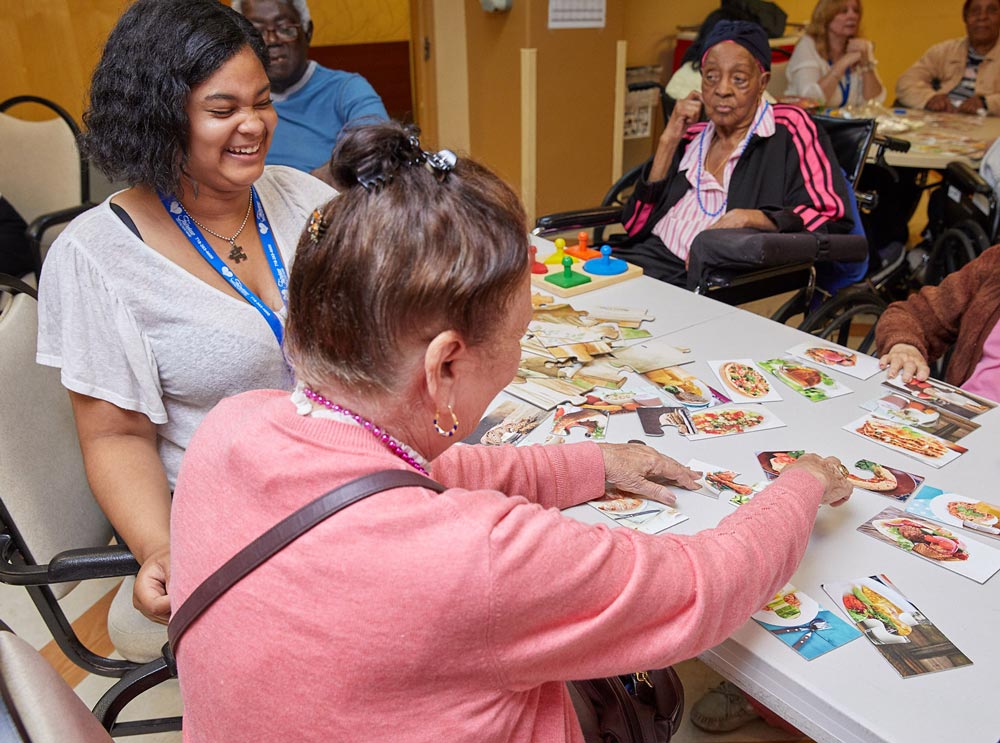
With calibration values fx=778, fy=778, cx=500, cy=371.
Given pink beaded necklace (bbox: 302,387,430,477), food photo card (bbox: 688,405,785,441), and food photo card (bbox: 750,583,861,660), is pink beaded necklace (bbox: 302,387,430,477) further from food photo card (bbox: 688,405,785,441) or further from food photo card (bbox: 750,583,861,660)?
food photo card (bbox: 688,405,785,441)

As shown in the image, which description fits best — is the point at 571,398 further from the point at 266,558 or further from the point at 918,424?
the point at 266,558

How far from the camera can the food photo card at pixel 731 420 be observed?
1441 mm

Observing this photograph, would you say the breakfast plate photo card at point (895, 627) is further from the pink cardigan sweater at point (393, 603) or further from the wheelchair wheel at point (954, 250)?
the wheelchair wheel at point (954, 250)

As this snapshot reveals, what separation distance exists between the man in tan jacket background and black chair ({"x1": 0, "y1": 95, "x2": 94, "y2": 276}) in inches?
188

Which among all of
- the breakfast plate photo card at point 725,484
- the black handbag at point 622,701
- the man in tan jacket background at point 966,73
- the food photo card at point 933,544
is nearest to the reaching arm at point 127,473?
the black handbag at point 622,701

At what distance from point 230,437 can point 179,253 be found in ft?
2.52

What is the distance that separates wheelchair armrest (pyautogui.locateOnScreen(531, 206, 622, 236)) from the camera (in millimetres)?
2620

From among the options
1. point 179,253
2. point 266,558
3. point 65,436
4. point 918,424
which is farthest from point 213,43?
point 918,424

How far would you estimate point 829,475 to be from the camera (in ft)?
3.74

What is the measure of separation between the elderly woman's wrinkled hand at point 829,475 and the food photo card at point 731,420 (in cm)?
25


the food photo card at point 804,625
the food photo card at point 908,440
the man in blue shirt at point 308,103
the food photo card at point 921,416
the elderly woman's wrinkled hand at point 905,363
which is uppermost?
the man in blue shirt at point 308,103

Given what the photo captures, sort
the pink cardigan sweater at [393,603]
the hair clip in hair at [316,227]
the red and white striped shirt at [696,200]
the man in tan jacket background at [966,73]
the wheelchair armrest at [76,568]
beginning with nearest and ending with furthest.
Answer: the pink cardigan sweater at [393,603]
the hair clip in hair at [316,227]
the wheelchair armrest at [76,568]
the red and white striped shirt at [696,200]
the man in tan jacket background at [966,73]

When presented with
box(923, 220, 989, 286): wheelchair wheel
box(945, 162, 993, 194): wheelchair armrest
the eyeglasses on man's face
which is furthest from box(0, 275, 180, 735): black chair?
box(945, 162, 993, 194): wheelchair armrest

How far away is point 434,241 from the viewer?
0.76 metres
